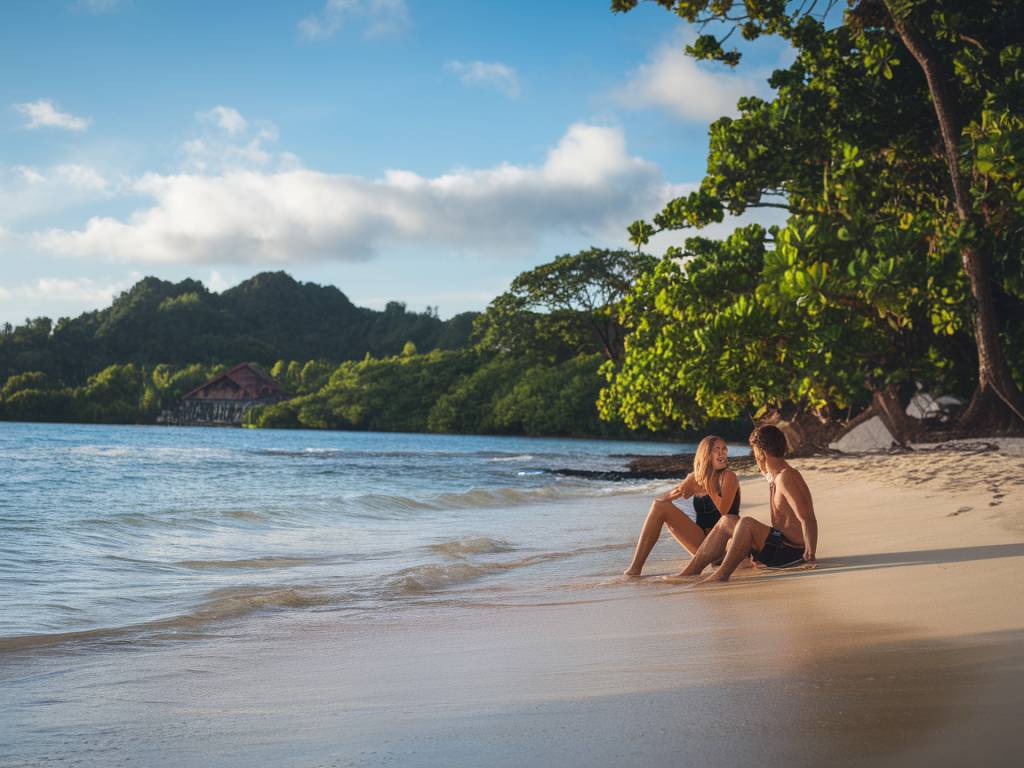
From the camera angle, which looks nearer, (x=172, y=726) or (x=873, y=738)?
(x=873, y=738)

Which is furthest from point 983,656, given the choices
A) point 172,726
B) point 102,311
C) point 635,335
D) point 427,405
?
point 102,311

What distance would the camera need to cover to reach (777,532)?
666 cm

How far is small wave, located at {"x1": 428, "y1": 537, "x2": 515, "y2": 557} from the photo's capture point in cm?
920

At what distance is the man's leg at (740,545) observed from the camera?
6.32 meters

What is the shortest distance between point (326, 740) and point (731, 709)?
1263 millimetres

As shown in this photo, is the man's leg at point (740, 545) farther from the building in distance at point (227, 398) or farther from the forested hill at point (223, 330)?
the forested hill at point (223, 330)

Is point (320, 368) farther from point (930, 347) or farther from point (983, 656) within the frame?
point (983, 656)

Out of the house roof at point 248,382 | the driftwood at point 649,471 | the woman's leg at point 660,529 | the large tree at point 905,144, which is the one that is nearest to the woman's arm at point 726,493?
the woman's leg at point 660,529

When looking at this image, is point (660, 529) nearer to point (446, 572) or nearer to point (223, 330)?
point (446, 572)

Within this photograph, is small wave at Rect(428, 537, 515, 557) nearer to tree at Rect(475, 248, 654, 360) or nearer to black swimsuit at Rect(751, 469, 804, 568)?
black swimsuit at Rect(751, 469, 804, 568)

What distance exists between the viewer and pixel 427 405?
7188cm

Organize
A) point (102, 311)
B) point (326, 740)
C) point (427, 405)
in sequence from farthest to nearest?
1. point (102, 311)
2. point (427, 405)
3. point (326, 740)

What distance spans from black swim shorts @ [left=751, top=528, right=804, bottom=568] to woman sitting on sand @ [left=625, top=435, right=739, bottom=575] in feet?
1.36

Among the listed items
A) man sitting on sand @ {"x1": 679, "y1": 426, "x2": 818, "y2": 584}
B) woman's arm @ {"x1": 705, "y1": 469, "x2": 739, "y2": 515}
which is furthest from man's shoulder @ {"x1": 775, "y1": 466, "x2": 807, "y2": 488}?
woman's arm @ {"x1": 705, "y1": 469, "x2": 739, "y2": 515}
